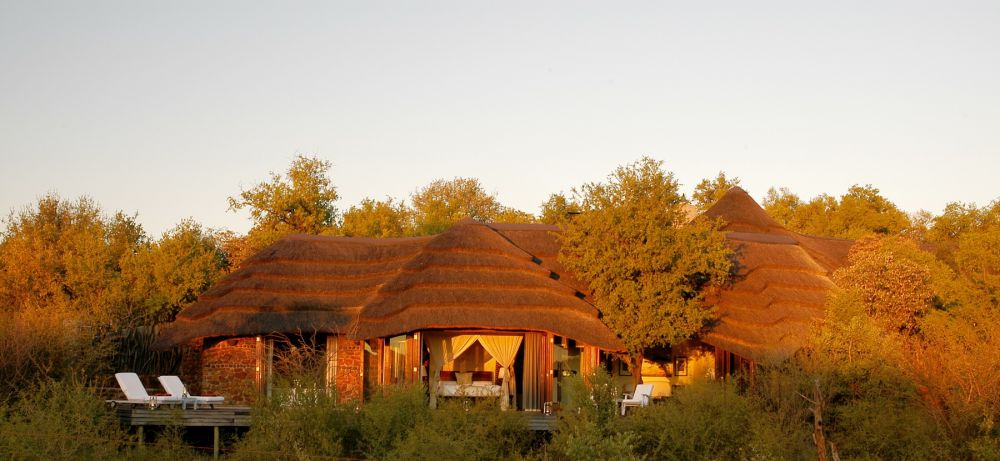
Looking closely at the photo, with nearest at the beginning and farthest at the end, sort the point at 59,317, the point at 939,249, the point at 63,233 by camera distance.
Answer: the point at 59,317 < the point at 939,249 < the point at 63,233

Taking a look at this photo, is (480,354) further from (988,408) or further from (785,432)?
(988,408)

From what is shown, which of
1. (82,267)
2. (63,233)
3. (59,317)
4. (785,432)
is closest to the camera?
(785,432)

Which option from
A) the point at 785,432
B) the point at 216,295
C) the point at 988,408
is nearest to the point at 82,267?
the point at 216,295

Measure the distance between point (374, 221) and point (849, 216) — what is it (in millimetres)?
19294

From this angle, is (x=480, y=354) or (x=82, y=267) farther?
(x=82, y=267)

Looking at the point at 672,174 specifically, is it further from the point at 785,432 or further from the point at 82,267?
the point at 82,267

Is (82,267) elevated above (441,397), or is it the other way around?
(82,267)

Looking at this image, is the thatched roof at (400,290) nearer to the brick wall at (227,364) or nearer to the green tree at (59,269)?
the brick wall at (227,364)

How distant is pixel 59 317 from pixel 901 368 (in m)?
16.2

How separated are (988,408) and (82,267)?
25333mm

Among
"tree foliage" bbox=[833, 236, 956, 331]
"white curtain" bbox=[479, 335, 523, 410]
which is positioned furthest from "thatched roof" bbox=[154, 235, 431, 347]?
"tree foliage" bbox=[833, 236, 956, 331]

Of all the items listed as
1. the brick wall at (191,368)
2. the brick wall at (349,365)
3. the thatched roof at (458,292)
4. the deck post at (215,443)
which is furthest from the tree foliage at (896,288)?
the brick wall at (191,368)

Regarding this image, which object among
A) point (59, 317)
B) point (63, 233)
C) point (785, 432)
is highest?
point (63, 233)

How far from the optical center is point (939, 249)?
94.5ft
